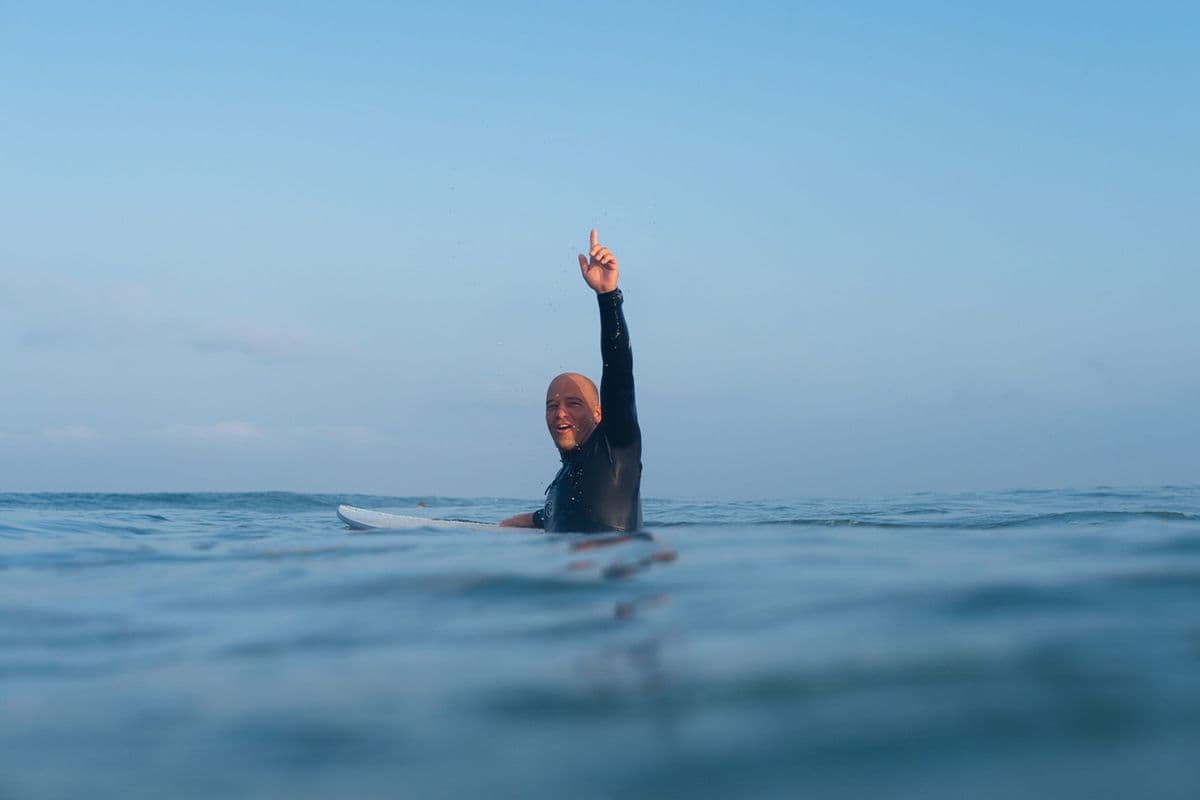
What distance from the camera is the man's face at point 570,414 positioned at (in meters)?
6.59

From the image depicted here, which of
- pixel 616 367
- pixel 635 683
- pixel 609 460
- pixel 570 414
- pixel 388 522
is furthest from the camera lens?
pixel 388 522

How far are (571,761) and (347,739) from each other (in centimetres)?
53

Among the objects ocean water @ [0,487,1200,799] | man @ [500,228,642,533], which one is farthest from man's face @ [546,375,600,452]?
ocean water @ [0,487,1200,799]

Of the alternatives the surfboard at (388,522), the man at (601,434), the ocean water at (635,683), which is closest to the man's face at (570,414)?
the man at (601,434)

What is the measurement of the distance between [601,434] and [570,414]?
39 centimetres

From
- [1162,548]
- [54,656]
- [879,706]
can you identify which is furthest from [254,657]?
[1162,548]

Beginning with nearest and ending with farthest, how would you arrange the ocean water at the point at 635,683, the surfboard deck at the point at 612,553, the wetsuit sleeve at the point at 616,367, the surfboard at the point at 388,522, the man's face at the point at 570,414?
1. the ocean water at the point at 635,683
2. the surfboard deck at the point at 612,553
3. the wetsuit sleeve at the point at 616,367
4. the man's face at the point at 570,414
5. the surfboard at the point at 388,522

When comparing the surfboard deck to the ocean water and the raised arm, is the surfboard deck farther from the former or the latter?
the raised arm

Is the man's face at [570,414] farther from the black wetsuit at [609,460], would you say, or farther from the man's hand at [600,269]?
the man's hand at [600,269]

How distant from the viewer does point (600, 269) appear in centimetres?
618

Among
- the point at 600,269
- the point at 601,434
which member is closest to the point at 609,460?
the point at 601,434

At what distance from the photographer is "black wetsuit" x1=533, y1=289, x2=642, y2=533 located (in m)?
6.02

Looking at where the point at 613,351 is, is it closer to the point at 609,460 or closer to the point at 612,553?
the point at 609,460

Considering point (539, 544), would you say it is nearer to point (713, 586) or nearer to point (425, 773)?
point (713, 586)
